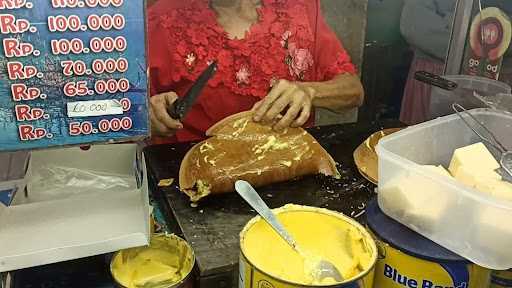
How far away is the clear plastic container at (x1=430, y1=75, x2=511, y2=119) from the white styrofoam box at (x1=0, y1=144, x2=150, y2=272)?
0.66m

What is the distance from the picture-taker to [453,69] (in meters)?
1.31

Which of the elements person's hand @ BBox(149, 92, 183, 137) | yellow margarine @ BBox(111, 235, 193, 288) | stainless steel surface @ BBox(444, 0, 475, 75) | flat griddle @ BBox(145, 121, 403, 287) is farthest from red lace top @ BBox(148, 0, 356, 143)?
yellow margarine @ BBox(111, 235, 193, 288)

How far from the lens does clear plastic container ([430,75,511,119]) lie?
1169 millimetres

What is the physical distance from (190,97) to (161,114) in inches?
3.7

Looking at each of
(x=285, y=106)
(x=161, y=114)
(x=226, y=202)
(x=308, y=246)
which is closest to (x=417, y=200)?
(x=308, y=246)

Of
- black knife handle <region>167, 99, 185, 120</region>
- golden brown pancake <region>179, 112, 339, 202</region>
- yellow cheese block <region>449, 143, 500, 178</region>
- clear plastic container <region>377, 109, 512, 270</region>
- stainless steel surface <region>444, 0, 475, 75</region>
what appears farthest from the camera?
stainless steel surface <region>444, 0, 475, 75</region>

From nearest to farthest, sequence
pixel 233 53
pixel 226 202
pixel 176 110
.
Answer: pixel 226 202 → pixel 176 110 → pixel 233 53

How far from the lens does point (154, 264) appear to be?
0.83 m

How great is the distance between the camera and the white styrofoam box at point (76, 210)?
78 centimetres

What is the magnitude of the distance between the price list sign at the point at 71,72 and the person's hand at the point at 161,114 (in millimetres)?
369

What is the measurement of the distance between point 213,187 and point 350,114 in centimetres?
52

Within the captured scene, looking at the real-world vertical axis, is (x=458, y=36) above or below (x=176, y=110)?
above

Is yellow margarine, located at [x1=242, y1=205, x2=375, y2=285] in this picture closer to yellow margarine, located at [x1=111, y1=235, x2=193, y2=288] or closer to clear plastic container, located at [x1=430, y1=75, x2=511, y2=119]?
yellow margarine, located at [x1=111, y1=235, x2=193, y2=288]

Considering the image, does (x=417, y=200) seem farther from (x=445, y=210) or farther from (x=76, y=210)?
(x=76, y=210)
